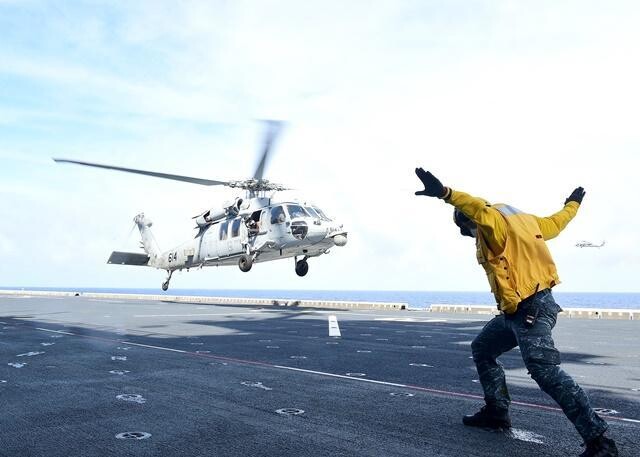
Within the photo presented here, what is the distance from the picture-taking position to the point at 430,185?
518cm

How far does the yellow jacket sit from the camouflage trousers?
15cm

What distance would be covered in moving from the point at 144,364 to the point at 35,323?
14.1 meters

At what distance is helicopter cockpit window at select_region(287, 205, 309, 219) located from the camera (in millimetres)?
29053

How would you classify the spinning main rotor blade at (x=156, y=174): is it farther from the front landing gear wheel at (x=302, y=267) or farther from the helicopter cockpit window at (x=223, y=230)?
the front landing gear wheel at (x=302, y=267)

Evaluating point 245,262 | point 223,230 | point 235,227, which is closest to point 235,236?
point 235,227

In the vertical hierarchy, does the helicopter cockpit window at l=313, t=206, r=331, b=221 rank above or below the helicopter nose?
above

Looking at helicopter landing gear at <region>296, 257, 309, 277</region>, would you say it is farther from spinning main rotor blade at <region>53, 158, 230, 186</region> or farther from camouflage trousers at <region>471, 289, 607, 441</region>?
camouflage trousers at <region>471, 289, 607, 441</region>

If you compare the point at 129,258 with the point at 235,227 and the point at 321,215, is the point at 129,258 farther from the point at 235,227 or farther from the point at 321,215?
the point at 321,215

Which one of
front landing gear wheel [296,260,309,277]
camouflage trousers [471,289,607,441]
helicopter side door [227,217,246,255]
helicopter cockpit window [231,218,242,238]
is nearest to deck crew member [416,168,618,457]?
camouflage trousers [471,289,607,441]

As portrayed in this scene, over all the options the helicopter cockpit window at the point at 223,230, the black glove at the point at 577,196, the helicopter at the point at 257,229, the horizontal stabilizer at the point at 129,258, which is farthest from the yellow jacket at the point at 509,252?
the horizontal stabilizer at the point at 129,258

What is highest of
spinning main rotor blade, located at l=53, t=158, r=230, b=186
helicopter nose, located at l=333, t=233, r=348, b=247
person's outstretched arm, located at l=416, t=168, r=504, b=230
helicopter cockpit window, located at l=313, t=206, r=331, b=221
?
spinning main rotor blade, located at l=53, t=158, r=230, b=186

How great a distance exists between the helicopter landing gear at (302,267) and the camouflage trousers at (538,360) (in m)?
25.4

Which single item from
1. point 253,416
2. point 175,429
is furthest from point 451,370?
point 175,429

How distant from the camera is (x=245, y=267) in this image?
31.5 m
